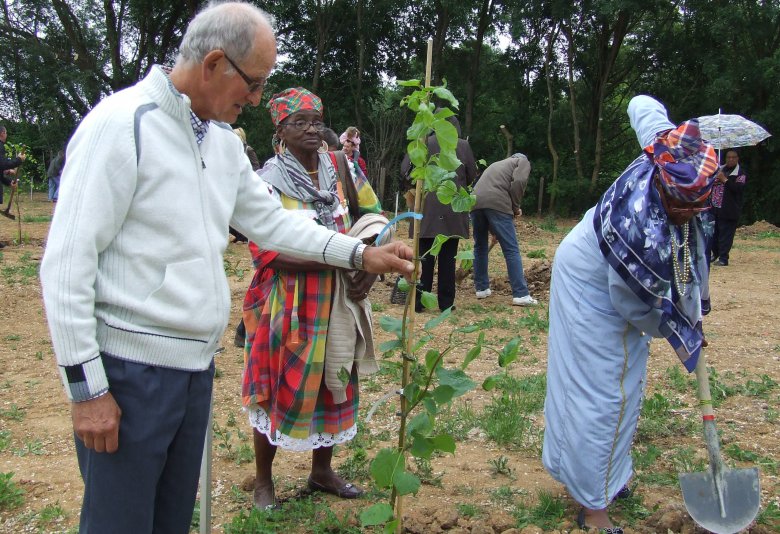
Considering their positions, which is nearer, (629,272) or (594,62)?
(629,272)

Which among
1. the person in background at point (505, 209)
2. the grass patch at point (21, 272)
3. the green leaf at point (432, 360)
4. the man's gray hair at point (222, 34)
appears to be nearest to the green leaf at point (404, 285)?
the green leaf at point (432, 360)

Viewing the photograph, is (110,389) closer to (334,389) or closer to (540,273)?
(334,389)

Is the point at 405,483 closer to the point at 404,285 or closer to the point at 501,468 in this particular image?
the point at 404,285

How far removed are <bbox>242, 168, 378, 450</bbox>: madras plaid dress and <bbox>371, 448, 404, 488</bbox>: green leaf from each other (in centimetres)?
86

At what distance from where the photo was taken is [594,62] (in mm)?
21656

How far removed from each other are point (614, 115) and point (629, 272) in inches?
821

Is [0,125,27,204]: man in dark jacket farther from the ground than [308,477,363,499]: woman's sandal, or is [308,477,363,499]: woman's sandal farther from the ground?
[0,125,27,204]: man in dark jacket

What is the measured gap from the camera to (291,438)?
2883 mm

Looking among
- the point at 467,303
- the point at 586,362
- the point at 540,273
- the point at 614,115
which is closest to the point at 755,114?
the point at 614,115

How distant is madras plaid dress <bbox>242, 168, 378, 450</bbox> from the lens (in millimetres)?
2822

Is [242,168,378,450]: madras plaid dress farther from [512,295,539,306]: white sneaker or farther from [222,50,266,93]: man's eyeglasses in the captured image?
[512,295,539,306]: white sneaker

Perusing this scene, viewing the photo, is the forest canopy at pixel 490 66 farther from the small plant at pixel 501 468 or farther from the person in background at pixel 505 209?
the small plant at pixel 501 468

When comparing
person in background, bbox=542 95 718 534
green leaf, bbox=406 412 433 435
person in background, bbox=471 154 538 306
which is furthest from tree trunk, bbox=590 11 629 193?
green leaf, bbox=406 412 433 435

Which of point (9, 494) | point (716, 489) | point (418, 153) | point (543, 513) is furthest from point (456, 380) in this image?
point (9, 494)
